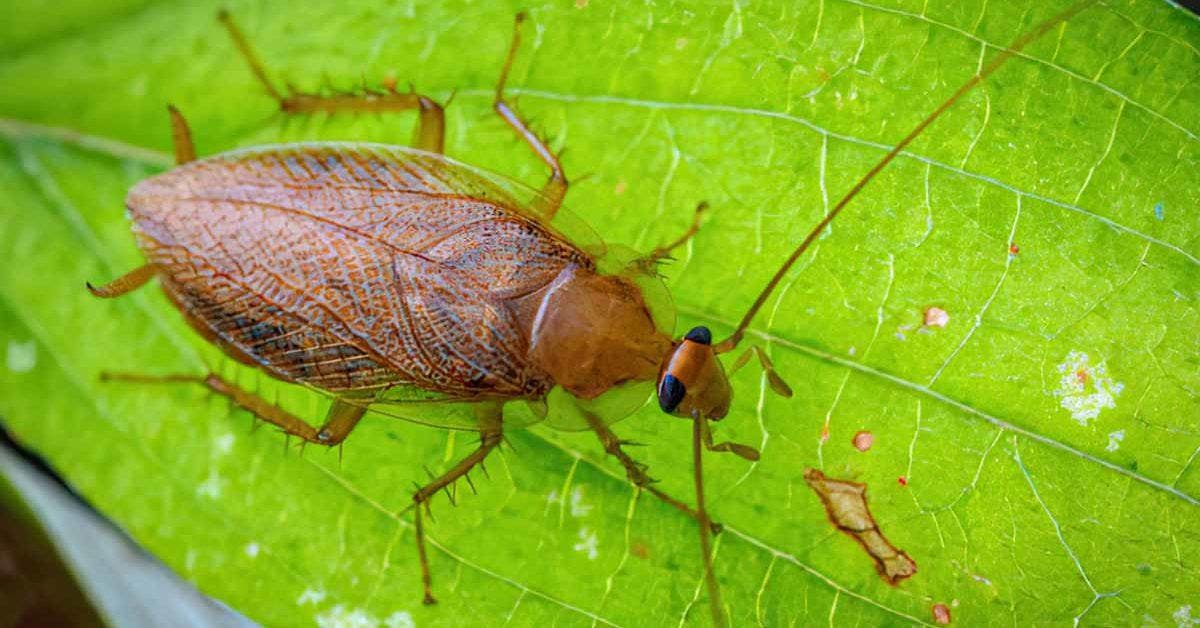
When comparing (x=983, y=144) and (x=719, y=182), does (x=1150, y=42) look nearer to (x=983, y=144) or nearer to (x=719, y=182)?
(x=983, y=144)

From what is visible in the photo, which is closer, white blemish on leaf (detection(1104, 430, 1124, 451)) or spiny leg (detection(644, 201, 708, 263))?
white blemish on leaf (detection(1104, 430, 1124, 451))

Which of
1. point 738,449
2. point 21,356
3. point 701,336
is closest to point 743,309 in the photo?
point 701,336

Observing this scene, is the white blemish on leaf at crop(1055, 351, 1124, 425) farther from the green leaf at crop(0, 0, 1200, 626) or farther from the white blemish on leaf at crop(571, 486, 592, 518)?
the white blemish on leaf at crop(571, 486, 592, 518)

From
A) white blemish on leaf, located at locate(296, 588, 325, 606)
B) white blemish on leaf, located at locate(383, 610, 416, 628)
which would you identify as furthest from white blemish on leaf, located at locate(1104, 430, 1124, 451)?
white blemish on leaf, located at locate(296, 588, 325, 606)

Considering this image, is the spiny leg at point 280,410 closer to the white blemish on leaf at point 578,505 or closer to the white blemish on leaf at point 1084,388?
the white blemish on leaf at point 578,505

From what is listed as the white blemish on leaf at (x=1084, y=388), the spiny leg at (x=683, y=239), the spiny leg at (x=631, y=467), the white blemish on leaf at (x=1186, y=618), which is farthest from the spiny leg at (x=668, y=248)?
the white blemish on leaf at (x=1186, y=618)

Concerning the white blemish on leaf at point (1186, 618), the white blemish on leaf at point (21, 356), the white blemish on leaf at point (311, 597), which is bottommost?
the white blemish on leaf at point (1186, 618)

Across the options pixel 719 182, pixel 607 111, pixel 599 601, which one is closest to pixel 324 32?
pixel 607 111
